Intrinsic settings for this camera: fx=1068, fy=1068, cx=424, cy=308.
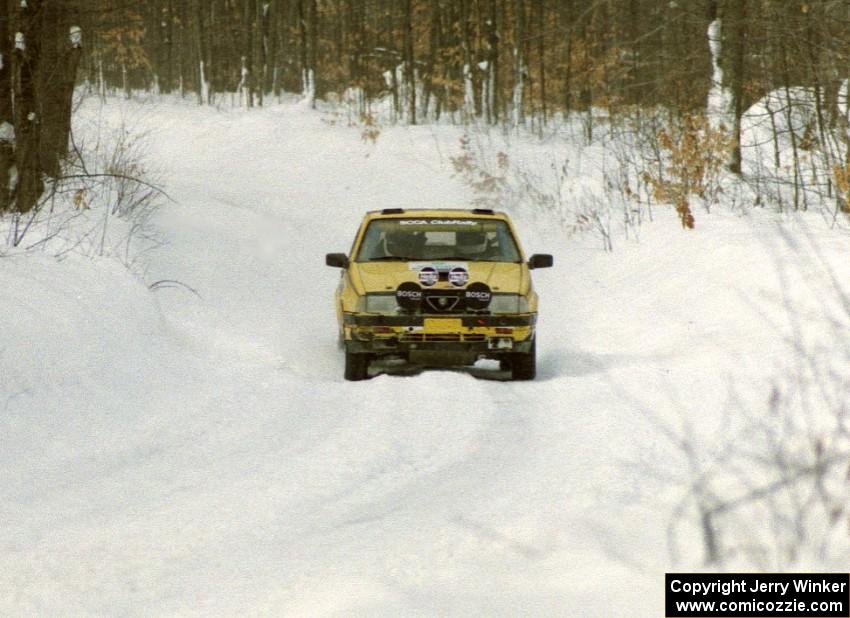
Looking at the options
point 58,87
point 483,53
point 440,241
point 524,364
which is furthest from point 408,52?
point 524,364

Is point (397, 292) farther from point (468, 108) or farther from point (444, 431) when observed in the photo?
point (468, 108)

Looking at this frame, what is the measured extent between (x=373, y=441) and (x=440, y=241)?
4559 millimetres

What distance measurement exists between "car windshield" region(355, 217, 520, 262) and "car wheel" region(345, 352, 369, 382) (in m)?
1.17

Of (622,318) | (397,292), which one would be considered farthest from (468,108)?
(397,292)

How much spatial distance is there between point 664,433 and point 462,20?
29.1m

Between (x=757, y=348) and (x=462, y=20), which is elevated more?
(x=462, y=20)

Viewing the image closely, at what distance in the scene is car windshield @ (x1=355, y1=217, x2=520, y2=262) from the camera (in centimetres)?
1096

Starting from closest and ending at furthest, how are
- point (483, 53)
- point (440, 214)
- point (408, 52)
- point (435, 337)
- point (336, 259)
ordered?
point (435, 337) → point (336, 259) → point (440, 214) → point (408, 52) → point (483, 53)

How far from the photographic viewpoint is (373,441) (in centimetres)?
717

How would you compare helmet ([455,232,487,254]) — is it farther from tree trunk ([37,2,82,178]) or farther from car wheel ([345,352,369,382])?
tree trunk ([37,2,82,178])

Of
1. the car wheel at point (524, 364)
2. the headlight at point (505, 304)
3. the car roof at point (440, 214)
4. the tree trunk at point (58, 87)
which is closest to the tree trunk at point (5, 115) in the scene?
the tree trunk at point (58, 87)

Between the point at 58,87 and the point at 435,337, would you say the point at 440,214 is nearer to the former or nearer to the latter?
the point at 435,337

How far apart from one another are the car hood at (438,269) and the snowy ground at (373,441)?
1004 mm

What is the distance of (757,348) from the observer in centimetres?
977
